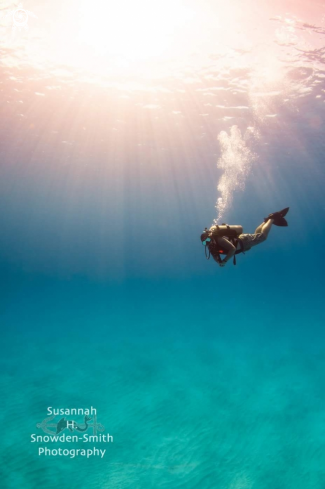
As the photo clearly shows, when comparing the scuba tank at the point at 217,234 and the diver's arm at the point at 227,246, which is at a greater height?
the scuba tank at the point at 217,234

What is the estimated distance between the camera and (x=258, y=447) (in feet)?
36.4

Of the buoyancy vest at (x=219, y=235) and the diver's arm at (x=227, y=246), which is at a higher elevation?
the buoyancy vest at (x=219, y=235)

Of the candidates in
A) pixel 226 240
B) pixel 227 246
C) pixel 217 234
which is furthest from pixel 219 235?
pixel 227 246

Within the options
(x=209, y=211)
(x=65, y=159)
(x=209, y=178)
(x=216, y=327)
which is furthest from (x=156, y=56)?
(x=209, y=211)

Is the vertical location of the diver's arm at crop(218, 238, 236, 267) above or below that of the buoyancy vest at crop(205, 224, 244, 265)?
below

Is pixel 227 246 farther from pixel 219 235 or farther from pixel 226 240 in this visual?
pixel 219 235

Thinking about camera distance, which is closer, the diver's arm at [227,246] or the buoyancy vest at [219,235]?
the diver's arm at [227,246]

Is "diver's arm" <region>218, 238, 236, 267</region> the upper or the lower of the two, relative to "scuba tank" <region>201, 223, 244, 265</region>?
lower

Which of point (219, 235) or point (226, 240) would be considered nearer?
point (226, 240)

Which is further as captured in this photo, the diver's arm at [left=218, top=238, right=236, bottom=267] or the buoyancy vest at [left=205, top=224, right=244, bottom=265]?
the buoyancy vest at [left=205, top=224, right=244, bottom=265]

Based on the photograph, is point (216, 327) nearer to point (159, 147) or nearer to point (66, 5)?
point (159, 147)

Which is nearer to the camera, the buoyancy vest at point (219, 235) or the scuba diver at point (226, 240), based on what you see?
the scuba diver at point (226, 240)

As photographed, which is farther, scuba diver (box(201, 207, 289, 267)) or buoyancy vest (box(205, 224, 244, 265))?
buoyancy vest (box(205, 224, 244, 265))

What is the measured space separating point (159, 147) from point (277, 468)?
31.2 m
